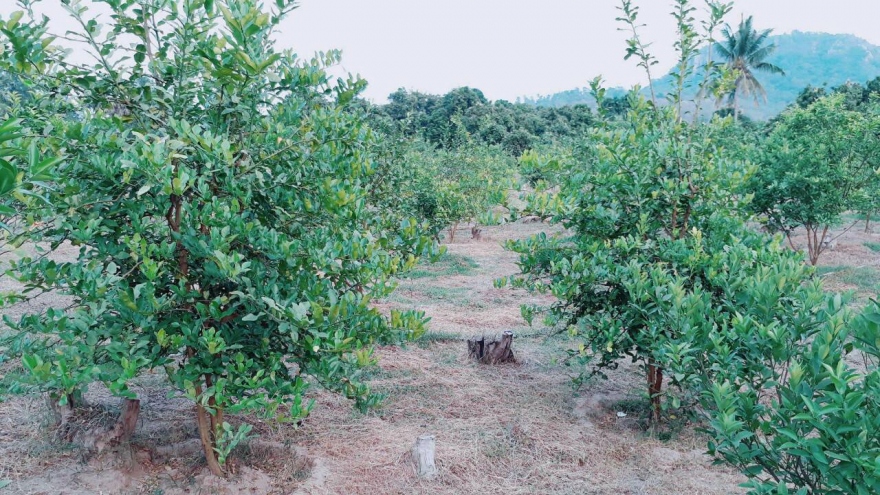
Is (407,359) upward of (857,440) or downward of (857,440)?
downward

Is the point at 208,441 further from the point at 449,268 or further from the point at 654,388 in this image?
the point at 449,268

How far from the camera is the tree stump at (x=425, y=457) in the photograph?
3.70 m

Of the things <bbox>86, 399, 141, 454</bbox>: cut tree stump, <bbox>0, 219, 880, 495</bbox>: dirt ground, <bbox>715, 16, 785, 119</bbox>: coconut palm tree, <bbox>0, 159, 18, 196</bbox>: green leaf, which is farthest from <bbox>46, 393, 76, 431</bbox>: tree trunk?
<bbox>715, 16, 785, 119</bbox>: coconut palm tree

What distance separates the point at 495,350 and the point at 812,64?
115 meters

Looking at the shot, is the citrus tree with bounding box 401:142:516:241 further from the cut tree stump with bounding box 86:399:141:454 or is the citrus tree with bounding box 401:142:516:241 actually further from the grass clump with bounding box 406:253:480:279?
the cut tree stump with bounding box 86:399:141:454

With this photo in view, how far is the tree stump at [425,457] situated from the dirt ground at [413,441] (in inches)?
2.1

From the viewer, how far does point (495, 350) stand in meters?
5.86

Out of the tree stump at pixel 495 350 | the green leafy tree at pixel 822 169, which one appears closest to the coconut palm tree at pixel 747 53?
the green leafy tree at pixel 822 169

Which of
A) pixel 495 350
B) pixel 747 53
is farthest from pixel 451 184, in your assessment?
pixel 747 53

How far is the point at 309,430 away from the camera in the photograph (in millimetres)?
4273

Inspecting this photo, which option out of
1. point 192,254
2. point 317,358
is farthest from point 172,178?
point 317,358

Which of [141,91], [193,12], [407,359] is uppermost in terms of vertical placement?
[193,12]

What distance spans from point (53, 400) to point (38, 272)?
1.58 metres

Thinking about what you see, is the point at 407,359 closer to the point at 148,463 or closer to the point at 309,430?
the point at 309,430
